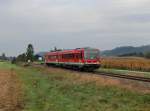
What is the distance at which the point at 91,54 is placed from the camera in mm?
52344

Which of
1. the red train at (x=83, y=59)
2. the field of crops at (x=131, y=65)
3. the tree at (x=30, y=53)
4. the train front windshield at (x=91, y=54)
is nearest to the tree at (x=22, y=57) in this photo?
the tree at (x=30, y=53)

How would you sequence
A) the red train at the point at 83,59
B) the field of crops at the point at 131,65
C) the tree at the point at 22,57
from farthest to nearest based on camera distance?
the tree at the point at 22,57 → the field of crops at the point at 131,65 → the red train at the point at 83,59

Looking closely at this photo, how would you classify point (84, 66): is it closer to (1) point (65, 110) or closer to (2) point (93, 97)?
(2) point (93, 97)

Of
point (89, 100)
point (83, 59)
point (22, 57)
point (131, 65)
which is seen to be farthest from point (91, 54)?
point (22, 57)

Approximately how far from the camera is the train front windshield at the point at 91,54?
5197cm

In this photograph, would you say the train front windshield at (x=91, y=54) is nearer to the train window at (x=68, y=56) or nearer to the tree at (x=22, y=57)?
the train window at (x=68, y=56)

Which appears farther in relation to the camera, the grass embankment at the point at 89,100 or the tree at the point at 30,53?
the tree at the point at 30,53

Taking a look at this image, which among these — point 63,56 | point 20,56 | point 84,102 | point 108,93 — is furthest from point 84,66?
point 20,56

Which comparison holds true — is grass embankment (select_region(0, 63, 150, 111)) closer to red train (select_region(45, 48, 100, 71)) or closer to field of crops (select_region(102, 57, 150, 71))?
red train (select_region(45, 48, 100, 71))

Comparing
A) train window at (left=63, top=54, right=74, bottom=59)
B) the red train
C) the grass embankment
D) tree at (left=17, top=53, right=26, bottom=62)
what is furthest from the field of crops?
tree at (left=17, top=53, right=26, bottom=62)

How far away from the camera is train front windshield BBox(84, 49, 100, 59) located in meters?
52.0

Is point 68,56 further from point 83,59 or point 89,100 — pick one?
point 89,100

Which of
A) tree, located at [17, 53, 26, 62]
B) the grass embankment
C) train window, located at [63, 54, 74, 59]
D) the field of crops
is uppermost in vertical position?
tree, located at [17, 53, 26, 62]

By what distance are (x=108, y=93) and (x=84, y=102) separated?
3.43m
